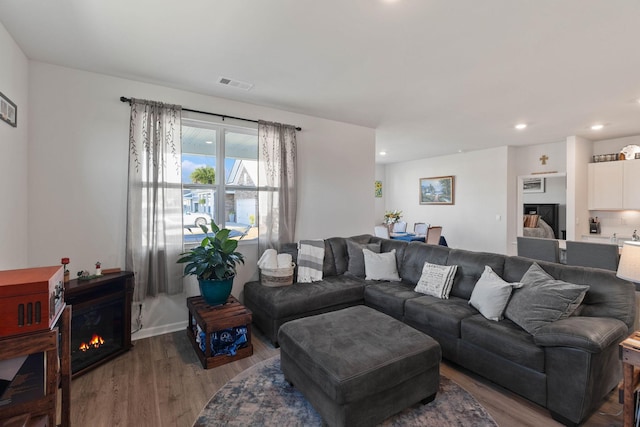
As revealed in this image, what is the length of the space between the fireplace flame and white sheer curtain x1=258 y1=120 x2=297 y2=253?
1793 mm

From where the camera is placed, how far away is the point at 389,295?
10.5 ft

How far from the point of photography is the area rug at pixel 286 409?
193cm

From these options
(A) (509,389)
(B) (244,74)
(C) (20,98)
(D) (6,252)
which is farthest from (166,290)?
(A) (509,389)

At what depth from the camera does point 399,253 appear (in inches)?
153

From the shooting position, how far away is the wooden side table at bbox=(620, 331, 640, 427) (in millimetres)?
1642

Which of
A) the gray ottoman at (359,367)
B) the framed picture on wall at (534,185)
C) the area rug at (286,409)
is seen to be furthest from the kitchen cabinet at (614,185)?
the gray ottoman at (359,367)

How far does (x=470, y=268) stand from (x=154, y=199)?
3363 millimetres

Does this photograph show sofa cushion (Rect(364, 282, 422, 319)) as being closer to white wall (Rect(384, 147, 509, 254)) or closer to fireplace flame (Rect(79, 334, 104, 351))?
fireplace flame (Rect(79, 334, 104, 351))

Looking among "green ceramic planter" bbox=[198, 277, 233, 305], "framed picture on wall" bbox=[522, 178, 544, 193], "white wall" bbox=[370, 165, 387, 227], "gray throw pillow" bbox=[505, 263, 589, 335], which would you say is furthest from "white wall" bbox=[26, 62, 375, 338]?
"framed picture on wall" bbox=[522, 178, 544, 193]

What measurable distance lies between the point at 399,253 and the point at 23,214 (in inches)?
152

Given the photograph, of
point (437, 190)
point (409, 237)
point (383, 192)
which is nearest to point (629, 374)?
point (409, 237)

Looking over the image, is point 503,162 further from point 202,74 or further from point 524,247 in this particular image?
point 202,74

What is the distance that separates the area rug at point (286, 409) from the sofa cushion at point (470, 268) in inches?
38.2

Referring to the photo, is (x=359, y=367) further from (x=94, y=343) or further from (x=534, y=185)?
(x=534, y=185)
